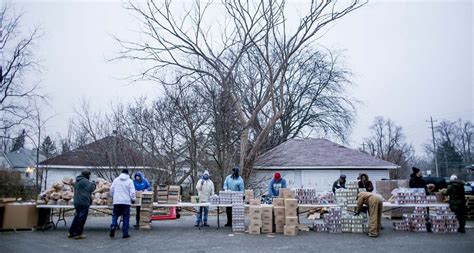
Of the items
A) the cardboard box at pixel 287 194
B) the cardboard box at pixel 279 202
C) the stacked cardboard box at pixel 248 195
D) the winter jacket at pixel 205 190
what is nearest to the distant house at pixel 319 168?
the winter jacket at pixel 205 190

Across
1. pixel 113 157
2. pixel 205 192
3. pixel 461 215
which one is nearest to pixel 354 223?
pixel 461 215

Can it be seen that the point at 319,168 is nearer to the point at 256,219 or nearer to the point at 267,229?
the point at 267,229

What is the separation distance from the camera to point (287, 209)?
34.3 ft

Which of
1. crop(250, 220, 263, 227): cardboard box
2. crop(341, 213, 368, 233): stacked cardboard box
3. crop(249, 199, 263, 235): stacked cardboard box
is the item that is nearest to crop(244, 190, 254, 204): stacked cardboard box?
crop(249, 199, 263, 235): stacked cardboard box

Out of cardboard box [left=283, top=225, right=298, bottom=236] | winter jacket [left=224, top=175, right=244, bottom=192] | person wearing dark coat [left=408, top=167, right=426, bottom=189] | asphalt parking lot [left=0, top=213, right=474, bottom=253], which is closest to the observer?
asphalt parking lot [left=0, top=213, right=474, bottom=253]

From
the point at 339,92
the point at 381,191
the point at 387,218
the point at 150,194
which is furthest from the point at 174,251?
the point at 339,92

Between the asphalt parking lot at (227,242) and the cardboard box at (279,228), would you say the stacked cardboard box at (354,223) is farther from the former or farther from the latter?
the cardboard box at (279,228)

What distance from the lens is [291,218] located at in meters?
10.3

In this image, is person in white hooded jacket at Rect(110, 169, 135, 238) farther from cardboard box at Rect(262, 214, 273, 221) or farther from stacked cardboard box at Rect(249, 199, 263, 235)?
cardboard box at Rect(262, 214, 273, 221)

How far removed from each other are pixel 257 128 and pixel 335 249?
2271 cm

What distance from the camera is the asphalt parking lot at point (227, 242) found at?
8273 mm

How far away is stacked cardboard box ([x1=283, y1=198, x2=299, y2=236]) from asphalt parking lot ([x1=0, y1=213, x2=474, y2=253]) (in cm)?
29

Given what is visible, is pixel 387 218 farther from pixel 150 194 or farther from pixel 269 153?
pixel 269 153

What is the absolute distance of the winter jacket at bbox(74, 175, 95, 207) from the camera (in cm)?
974
